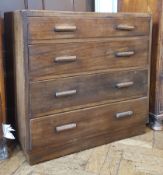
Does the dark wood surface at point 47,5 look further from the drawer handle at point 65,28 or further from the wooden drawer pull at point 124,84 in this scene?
the wooden drawer pull at point 124,84

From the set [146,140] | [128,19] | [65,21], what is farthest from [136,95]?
[65,21]

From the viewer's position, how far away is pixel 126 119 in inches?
63.7

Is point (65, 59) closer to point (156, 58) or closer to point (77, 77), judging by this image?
point (77, 77)

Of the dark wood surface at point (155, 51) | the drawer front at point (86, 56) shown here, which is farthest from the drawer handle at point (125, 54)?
the dark wood surface at point (155, 51)

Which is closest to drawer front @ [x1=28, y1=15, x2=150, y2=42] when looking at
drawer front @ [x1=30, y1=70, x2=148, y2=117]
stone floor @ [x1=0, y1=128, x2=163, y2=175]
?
drawer front @ [x1=30, y1=70, x2=148, y2=117]

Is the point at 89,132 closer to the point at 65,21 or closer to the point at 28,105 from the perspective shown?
the point at 28,105

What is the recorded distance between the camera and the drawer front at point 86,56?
1256 millimetres

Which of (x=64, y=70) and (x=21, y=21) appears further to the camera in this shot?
(x=64, y=70)

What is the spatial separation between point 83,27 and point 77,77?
0.26 m

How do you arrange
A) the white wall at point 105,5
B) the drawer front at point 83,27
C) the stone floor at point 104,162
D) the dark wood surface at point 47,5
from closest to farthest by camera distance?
the drawer front at point 83,27
the stone floor at point 104,162
the dark wood surface at point 47,5
the white wall at point 105,5

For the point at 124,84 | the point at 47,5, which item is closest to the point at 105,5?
the point at 47,5

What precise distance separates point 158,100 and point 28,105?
2.96ft

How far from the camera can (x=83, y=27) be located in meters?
1.33

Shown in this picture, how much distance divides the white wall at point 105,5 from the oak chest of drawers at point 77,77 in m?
0.46
